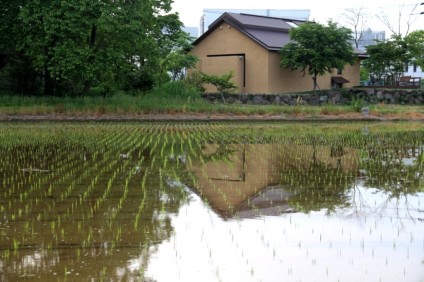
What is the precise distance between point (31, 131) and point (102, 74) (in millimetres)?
7166

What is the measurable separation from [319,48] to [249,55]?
4.80m

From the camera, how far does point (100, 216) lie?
21.4 feet

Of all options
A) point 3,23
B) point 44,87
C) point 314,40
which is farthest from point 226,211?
point 314,40

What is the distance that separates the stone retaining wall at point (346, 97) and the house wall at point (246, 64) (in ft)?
8.99

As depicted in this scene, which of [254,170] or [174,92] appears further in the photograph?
[174,92]

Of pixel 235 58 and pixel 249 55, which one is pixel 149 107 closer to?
pixel 235 58

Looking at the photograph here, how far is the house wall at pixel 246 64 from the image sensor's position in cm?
3525

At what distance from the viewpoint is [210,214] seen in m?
6.79

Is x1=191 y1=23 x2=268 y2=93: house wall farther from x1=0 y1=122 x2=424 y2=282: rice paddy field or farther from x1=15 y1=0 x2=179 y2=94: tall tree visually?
x1=0 y1=122 x2=424 y2=282: rice paddy field

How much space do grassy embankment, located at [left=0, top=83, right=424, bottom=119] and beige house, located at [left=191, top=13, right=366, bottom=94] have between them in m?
8.39

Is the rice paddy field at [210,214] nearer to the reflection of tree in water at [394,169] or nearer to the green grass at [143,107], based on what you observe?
the reflection of tree in water at [394,169]

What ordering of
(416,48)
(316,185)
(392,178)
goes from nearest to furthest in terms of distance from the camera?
(316,185)
(392,178)
(416,48)

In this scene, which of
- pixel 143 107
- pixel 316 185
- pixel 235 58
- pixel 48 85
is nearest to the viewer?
pixel 316 185

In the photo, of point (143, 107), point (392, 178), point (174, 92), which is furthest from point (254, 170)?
point (174, 92)
